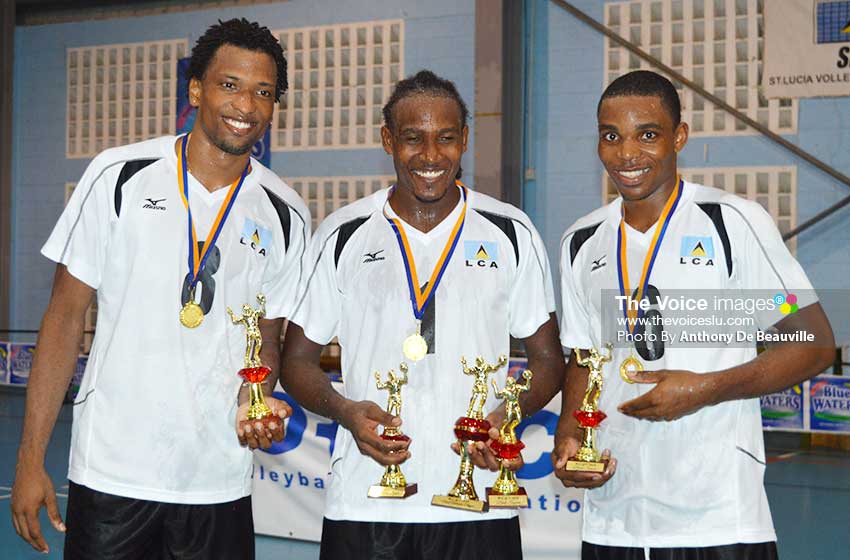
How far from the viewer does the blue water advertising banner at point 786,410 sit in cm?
877

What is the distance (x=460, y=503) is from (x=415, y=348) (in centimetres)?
50

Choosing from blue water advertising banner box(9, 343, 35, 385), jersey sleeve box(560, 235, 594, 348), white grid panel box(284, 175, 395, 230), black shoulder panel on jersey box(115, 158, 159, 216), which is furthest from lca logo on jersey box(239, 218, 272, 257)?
blue water advertising banner box(9, 343, 35, 385)

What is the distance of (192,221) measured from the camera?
3055mm

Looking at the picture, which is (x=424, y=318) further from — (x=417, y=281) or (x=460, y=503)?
(x=460, y=503)

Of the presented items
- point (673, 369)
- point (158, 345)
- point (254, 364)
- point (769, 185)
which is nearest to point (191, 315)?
point (158, 345)

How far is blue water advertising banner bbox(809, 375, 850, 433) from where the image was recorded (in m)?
8.59

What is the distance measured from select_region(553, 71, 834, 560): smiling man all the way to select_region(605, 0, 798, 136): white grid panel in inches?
320

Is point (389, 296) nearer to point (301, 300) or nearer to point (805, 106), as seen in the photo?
point (301, 300)

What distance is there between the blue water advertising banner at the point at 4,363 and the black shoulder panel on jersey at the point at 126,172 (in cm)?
966

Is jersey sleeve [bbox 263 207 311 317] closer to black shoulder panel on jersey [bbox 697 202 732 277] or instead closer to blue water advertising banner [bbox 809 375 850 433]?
black shoulder panel on jersey [bbox 697 202 732 277]

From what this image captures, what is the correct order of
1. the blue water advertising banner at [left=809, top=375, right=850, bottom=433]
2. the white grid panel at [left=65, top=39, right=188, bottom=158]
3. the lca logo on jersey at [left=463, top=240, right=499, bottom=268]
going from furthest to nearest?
the white grid panel at [left=65, top=39, right=188, bottom=158], the blue water advertising banner at [left=809, top=375, right=850, bottom=433], the lca logo on jersey at [left=463, top=240, right=499, bottom=268]

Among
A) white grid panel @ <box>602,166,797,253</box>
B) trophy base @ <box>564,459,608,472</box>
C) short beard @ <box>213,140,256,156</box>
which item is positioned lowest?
trophy base @ <box>564,459,608,472</box>

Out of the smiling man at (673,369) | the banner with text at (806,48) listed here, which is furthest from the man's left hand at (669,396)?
the banner with text at (806,48)

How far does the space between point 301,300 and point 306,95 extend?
10.1 meters
